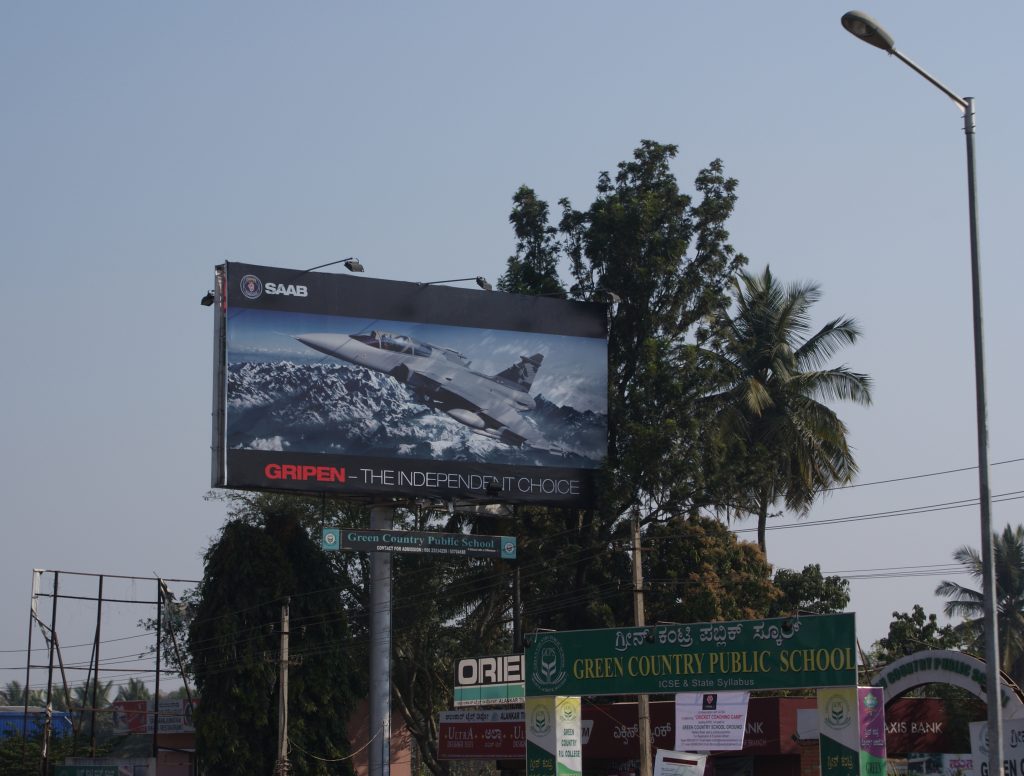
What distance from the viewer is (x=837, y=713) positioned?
23.2 metres

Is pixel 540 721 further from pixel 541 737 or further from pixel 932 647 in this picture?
pixel 932 647

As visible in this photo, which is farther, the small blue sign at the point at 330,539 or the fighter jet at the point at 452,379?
the fighter jet at the point at 452,379

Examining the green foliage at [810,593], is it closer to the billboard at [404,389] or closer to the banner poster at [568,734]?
the billboard at [404,389]

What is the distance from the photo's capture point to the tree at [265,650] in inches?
1633

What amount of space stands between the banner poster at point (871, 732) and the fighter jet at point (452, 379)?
18.7m

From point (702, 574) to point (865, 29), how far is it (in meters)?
29.6

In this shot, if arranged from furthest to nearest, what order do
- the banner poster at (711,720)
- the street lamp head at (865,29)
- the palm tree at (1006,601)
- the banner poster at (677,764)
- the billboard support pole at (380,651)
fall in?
1. the palm tree at (1006,601)
2. the billboard support pole at (380,651)
3. the banner poster at (711,720)
4. the banner poster at (677,764)
5. the street lamp head at (865,29)

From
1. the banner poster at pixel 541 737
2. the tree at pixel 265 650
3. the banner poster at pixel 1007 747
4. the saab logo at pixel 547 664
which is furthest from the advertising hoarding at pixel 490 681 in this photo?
the banner poster at pixel 1007 747

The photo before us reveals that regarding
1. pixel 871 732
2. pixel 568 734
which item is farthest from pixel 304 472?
pixel 871 732

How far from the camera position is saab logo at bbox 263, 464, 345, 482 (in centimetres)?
3762

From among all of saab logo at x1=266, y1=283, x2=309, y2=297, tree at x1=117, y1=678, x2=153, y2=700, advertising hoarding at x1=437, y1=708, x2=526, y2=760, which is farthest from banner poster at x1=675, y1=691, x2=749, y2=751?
tree at x1=117, y1=678, x2=153, y2=700

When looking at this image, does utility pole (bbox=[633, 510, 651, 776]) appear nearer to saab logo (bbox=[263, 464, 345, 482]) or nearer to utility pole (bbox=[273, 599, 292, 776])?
saab logo (bbox=[263, 464, 345, 482])

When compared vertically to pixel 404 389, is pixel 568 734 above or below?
below

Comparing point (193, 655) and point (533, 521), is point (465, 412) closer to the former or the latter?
point (533, 521)
